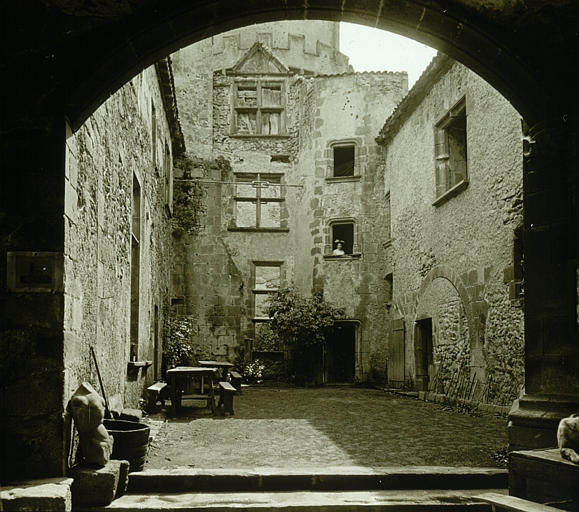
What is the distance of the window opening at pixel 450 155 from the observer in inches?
502

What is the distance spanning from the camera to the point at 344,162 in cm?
2080

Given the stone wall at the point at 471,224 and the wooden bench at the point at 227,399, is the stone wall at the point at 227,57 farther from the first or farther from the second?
the wooden bench at the point at 227,399

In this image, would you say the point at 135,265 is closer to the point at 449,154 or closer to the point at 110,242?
the point at 110,242

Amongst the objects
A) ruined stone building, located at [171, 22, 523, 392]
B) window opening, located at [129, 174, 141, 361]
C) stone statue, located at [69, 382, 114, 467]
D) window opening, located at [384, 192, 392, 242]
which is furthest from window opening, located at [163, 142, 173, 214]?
stone statue, located at [69, 382, 114, 467]

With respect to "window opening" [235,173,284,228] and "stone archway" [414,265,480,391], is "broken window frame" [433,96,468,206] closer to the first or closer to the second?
"stone archway" [414,265,480,391]

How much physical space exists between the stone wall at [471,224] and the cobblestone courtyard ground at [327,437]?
1.26 metres

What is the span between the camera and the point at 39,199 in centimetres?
438

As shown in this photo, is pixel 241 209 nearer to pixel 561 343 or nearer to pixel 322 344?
pixel 322 344

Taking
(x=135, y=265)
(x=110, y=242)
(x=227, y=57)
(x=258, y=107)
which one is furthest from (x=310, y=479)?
(x=227, y=57)

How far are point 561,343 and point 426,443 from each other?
2431mm

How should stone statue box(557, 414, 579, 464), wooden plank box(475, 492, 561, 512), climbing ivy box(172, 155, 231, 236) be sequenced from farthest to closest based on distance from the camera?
climbing ivy box(172, 155, 231, 236) < stone statue box(557, 414, 579, 464) < wooden plank box(475, 492, 561, 512)

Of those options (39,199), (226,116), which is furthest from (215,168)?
(39,199)

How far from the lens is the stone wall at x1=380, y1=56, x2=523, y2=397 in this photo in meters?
9.62

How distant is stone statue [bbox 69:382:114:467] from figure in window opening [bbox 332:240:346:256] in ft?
46.5
